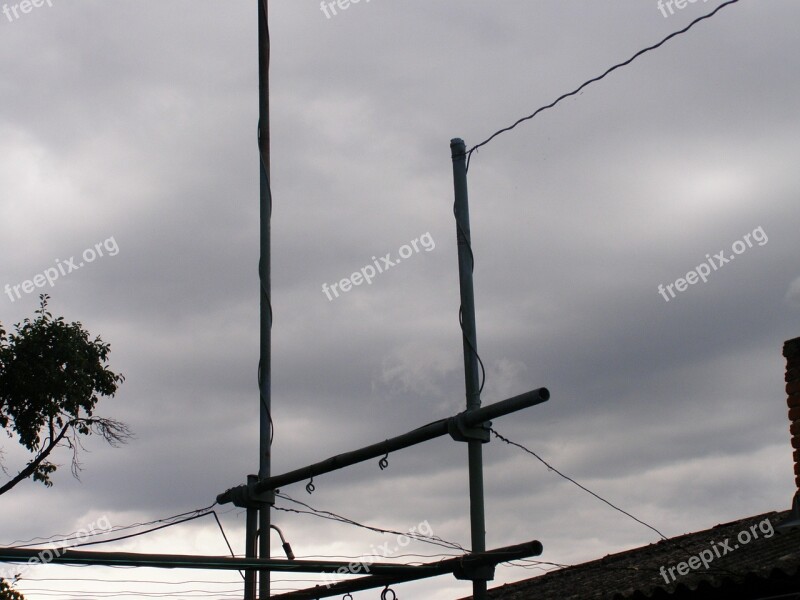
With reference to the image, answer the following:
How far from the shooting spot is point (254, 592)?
9383mm

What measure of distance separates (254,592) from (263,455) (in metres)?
1.34

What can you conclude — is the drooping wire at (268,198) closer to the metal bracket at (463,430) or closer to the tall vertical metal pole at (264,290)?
the tall vertical metal pole at (264,290)

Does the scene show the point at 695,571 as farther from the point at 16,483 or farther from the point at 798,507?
the point at 16,483

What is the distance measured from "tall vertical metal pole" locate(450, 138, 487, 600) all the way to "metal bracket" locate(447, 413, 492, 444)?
4cm

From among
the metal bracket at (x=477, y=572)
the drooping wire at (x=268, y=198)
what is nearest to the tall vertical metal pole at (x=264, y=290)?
the drooping wire at (x=268, y=198)

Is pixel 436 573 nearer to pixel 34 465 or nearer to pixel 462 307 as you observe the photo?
pixel 462 307

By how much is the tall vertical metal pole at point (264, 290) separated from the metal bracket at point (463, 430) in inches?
107

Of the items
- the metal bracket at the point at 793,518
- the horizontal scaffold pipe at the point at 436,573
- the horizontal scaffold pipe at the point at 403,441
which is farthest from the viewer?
the metal bracket at the point at 793,518

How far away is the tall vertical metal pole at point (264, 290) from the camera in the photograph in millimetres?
9453

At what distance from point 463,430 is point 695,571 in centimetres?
475

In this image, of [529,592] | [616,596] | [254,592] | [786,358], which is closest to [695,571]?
[616,596]

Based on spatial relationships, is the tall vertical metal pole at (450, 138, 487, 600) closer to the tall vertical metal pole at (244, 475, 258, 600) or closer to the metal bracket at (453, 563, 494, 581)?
the metal bracket at (453, 563, 494, 581)

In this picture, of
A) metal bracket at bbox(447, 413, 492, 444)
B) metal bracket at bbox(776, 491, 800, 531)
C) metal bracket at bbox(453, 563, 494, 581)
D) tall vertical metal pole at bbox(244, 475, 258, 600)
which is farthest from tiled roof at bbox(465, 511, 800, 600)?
tall vertical metal pole at bbox(244, 475, 258, 600)

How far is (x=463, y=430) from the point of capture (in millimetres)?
7500
